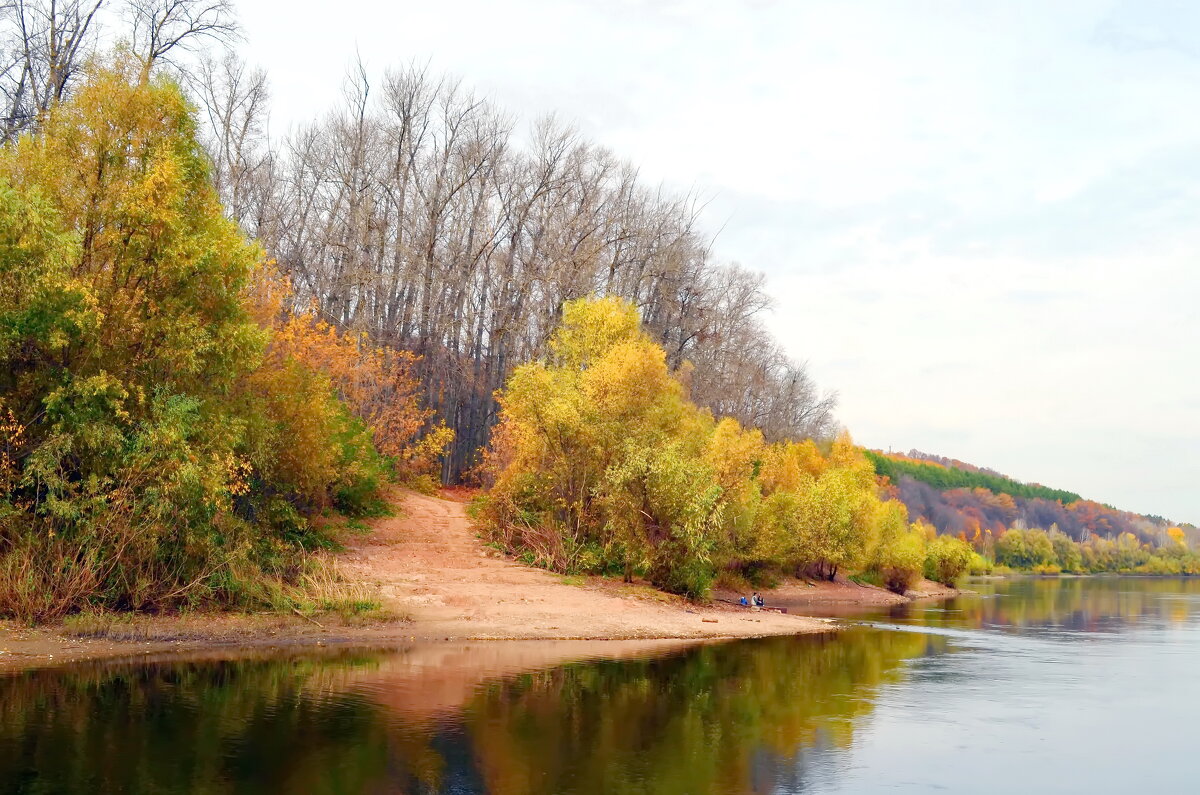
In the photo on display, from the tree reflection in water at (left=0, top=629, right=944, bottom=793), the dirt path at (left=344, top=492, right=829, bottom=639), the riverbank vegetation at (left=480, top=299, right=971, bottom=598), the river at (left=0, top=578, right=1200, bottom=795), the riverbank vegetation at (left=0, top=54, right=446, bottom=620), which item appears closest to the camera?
the tree reflection in water at (left=0, top=629, right=944, bottom=793)

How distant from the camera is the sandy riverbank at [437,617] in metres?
22.7

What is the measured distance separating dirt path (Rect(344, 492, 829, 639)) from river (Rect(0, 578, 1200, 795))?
243cm

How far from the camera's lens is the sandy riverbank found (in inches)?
893

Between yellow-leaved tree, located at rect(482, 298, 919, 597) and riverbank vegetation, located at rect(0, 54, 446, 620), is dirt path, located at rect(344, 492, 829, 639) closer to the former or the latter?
yellow-leaved tree, located at rect(482, 298, 919, 597)

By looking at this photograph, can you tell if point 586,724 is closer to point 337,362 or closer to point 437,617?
point 437,617

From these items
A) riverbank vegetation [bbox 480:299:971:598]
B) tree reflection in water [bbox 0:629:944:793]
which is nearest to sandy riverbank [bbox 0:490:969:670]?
riverbank vegetation [bbox 480:299:971:598]

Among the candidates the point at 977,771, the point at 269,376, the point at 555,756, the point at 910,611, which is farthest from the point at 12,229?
the point at 910,611

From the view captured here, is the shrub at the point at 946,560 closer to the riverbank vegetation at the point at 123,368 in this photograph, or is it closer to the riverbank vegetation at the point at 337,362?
the riverbank vegetation at the point at 337,362

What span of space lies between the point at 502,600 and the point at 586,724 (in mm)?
14969

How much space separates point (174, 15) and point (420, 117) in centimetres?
2473

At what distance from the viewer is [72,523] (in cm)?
2353

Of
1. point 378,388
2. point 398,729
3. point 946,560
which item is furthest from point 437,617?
point 946,560

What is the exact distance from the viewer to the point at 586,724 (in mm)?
17422

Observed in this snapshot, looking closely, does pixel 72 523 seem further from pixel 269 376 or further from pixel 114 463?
pixel 269 376
